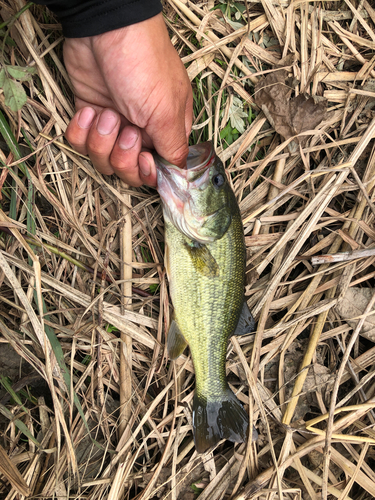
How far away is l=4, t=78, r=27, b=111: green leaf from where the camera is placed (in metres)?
2.07

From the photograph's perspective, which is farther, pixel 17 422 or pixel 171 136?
pixel 17 422

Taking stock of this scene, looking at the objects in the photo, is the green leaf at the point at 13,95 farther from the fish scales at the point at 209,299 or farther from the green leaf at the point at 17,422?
the green leaf at the point at 17,422

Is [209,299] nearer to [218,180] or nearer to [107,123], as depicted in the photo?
[218,180]

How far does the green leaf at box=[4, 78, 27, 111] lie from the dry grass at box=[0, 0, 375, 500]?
36cm

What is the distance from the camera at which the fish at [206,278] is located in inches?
94.0

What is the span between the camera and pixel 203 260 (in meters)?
2.51

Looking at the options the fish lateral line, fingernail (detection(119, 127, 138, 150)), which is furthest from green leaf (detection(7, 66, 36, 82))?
the fish lateral line

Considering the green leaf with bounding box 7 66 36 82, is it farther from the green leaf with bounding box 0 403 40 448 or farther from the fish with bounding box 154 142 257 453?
the green leaf with bounding box 0 403 40 448

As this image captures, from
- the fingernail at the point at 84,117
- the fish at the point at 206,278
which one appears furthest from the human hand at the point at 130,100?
the fish at the point at 206,278

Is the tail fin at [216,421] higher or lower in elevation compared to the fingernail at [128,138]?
lower

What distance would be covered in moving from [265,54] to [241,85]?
0.31 m

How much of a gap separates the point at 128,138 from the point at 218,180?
2.12 ft

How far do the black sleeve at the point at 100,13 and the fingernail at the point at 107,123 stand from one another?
456 mm

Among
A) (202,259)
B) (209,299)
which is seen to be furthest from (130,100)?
(209,299)
